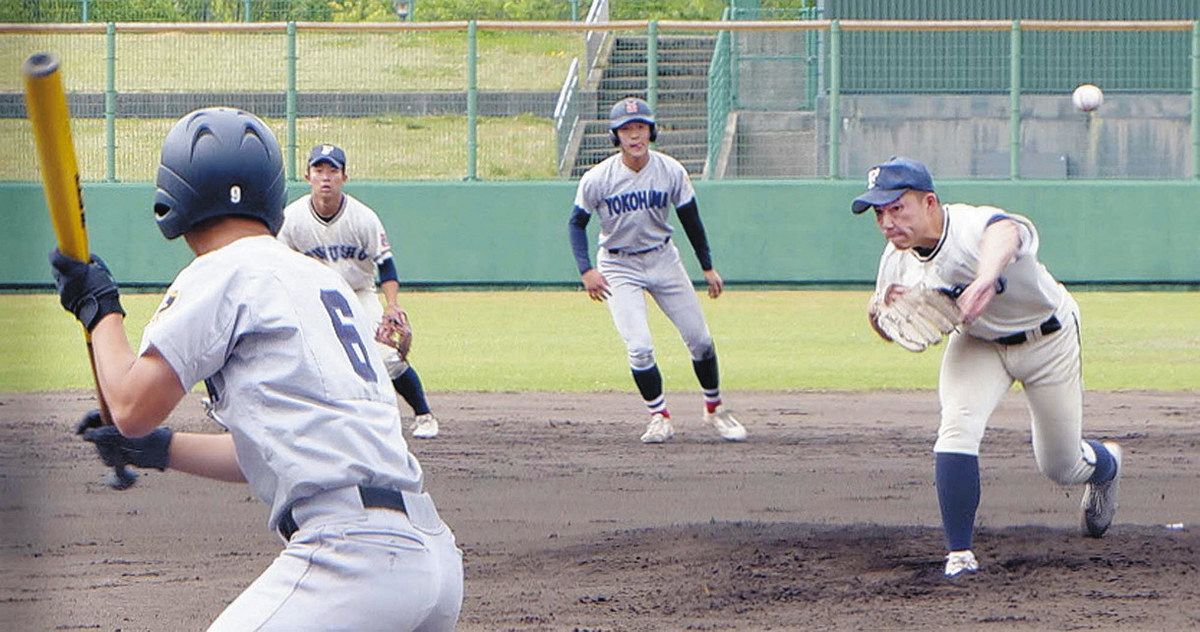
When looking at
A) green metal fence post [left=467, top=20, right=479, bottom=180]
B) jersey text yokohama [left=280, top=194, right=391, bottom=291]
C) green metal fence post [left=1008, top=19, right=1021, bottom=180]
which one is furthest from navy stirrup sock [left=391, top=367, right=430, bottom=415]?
green metal fence post [left=1008, top=19, right=1021, bottom=180]

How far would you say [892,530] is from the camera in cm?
681

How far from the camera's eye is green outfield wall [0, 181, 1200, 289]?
1894 centimetres

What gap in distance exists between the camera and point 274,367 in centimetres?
284

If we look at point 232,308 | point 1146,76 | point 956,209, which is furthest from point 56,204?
point 1146,76

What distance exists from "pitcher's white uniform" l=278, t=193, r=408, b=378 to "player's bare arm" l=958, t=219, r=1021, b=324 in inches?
180

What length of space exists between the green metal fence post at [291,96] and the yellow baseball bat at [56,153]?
54.6 ft

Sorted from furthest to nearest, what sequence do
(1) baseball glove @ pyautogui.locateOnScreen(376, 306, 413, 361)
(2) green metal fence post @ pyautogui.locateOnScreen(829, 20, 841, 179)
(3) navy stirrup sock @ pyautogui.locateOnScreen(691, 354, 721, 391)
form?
1. (2) green metal fence post @ pyautogui.locateOnScreen(829, 20, 841, 179)
2. (3) navy stirrup sock @ pyautogui.locateOnScreen(691, 354, 721, 391)
3. (1) baseball glove @ pyautogui.locateOnScreen(376, 306, 413, 361)

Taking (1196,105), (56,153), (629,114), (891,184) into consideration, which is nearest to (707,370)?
(629,114)

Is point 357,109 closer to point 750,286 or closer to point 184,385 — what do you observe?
point 750,286

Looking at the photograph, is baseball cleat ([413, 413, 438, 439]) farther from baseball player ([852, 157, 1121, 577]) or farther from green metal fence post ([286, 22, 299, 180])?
green metal fence post ([286, 22, 299, 180])

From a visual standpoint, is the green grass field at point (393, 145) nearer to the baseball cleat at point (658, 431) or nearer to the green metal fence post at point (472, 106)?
the green metal fence post at point (472, 106)

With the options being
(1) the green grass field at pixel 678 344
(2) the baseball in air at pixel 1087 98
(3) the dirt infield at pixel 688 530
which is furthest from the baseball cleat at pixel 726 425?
(2) the baseball in air at pixel 1087 98

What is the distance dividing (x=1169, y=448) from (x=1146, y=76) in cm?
1278

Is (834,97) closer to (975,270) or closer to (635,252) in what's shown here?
(635,252)
